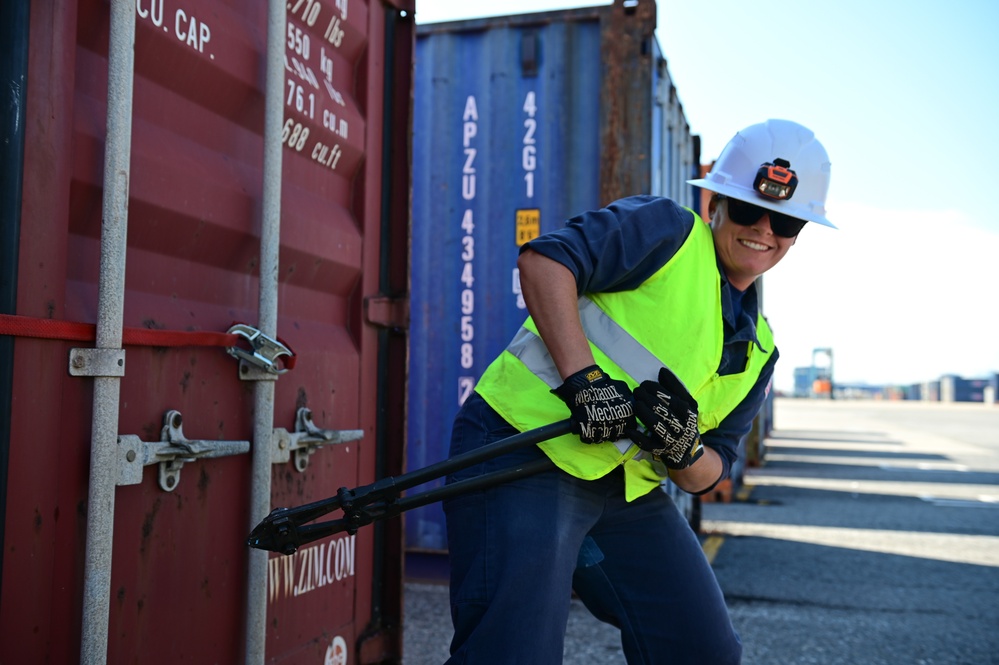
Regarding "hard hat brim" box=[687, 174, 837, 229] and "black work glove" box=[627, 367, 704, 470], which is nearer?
"black work glove" box=[627, 367, 704, 470]

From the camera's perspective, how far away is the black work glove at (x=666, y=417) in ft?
6.79

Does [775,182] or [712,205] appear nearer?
[775,182]

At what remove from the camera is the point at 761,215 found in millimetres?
2400

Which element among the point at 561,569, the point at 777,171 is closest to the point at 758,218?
the point at 777,171

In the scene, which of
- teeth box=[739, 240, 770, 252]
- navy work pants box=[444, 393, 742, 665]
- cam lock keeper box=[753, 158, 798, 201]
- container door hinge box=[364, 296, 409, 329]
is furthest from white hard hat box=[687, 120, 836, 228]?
container door hinge box=[364, 296, 409, 329]

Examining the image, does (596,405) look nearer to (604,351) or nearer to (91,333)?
(604,351)

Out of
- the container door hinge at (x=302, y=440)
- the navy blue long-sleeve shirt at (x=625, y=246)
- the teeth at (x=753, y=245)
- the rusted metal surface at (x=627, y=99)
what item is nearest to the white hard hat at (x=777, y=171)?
the teeth at (x=753, y=245)

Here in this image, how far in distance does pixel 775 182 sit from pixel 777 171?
0.03 meters

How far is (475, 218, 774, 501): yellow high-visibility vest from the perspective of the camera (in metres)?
2.23

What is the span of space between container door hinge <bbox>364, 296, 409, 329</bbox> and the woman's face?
1046 millimetres

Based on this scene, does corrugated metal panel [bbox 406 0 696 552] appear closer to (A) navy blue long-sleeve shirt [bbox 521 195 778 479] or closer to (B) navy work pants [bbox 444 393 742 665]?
(A) navy blue long-sleeve shirt [bbox 521 195 778 479]

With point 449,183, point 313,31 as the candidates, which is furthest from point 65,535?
point 449,183

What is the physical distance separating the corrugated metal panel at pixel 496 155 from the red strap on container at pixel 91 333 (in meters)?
3.52

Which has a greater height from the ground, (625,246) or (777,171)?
(777,171)
